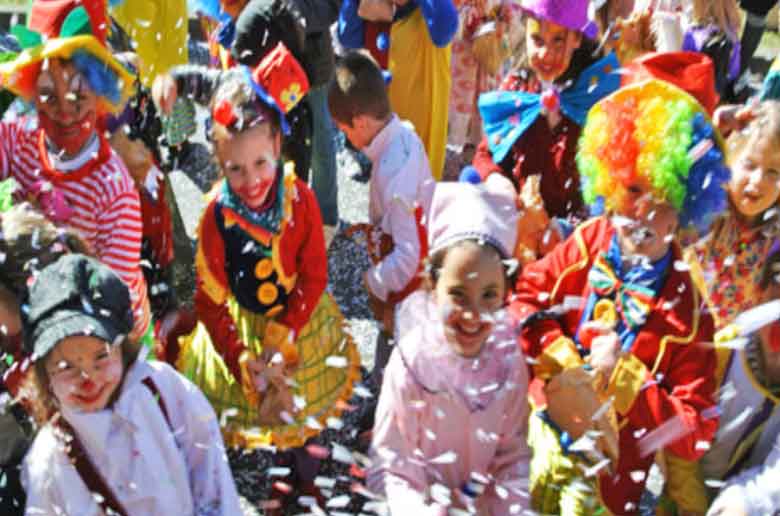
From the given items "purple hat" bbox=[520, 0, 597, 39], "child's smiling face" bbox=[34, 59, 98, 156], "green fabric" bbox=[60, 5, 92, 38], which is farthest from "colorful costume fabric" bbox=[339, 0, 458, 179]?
"child's smiling face" bbox=[34, 59, 98, 156]

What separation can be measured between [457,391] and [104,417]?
805 millimetres

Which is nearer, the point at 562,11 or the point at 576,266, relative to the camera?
the point at 576,266

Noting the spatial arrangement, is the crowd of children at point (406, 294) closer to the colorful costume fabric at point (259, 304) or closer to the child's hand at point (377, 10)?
the colorful costume fabric at point (259, 304)

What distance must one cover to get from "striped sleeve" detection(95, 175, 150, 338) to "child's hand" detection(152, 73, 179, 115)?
78 cm

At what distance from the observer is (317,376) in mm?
3033

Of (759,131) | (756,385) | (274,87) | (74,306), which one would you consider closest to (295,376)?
(274,87)

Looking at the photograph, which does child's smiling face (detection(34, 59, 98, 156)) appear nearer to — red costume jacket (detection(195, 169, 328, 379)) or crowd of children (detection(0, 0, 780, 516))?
crowd of children (detection(0, 0, 780, 516))

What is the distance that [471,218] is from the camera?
2387 mm

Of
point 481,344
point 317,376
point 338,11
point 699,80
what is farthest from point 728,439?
point 338,11

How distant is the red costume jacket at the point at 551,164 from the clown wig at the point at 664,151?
76 cm

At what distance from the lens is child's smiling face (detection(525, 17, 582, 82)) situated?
330 cm

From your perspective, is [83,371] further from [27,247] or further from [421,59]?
[421,59]

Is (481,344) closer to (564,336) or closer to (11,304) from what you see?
(564,336)

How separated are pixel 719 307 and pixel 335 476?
1317 mm
